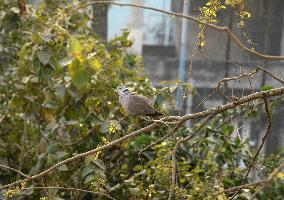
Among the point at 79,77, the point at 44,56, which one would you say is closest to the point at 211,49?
the point at 44,56

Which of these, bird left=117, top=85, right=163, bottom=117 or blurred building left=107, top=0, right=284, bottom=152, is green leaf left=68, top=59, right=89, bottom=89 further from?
bird left=117, top=85, right=163, bottom=117

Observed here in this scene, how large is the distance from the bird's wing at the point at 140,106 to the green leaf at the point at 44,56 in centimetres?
47

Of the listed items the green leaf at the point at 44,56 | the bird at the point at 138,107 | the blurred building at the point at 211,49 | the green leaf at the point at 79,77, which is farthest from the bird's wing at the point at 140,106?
the green leaf at the point at 79,77

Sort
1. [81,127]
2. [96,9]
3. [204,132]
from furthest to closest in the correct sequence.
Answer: [96,9], [204,132], [81,127]

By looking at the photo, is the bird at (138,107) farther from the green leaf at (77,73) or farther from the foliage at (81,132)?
the green leaf at (77,73)

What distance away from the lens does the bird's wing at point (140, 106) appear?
7.54 feet

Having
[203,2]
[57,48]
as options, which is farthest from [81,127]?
[203,2]

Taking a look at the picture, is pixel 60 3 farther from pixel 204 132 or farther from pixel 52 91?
pixel 204 132

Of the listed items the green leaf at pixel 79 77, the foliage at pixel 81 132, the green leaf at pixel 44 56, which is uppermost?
the green leaf at pixel 79 77

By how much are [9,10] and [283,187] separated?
1934 millimetres

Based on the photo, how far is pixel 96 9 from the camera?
4.07 metres

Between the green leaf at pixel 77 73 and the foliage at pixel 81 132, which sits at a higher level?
the green leaf at pixel 77 73

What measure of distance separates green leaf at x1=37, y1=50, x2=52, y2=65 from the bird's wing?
47 cm

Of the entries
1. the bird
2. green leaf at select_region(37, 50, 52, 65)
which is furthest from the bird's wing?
green leaf at select_region(37, 50, 52, 65)
